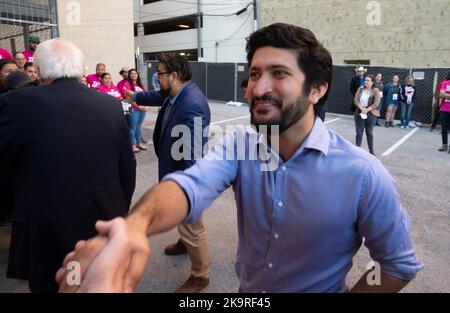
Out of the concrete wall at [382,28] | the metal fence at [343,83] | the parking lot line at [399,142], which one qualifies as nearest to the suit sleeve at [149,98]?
the parking lot line at [399,142]

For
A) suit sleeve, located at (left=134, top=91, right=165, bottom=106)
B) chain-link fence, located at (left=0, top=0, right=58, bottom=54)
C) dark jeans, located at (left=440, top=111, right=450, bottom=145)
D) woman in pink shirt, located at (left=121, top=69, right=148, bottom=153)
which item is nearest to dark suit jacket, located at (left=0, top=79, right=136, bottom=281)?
suit sleeve, located at (left=134, top=91, right=165, bottom=106)

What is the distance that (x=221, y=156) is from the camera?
1.60 m

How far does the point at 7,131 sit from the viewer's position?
1.93 metres

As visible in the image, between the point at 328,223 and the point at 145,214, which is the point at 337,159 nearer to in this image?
the point at 328,223

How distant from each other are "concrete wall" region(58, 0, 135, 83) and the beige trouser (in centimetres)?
926

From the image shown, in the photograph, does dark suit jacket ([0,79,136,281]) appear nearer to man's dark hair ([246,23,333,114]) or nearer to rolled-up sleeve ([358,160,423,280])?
man's dark hair ([246,23,333,114])

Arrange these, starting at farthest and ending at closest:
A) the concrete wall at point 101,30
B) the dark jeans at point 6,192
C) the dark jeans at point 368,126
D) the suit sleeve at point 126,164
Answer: the concrete wall at point 101,30 → the dark jeans at point 368,126 → the dark jeans at point 6,192 → the suit sleeve at point 126,164

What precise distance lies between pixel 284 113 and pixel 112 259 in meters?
0.94

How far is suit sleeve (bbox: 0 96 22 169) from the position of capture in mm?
1929

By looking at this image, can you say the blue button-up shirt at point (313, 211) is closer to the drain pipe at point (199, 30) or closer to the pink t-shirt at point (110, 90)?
the pink t-shirt at point (110, 90)

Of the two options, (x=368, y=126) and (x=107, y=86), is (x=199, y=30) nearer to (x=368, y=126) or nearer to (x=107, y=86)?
(x=107, y=86)

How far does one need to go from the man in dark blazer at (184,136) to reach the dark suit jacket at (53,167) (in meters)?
0.91

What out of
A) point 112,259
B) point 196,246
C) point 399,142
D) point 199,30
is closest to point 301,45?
point 112,259

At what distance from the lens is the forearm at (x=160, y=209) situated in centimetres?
104
